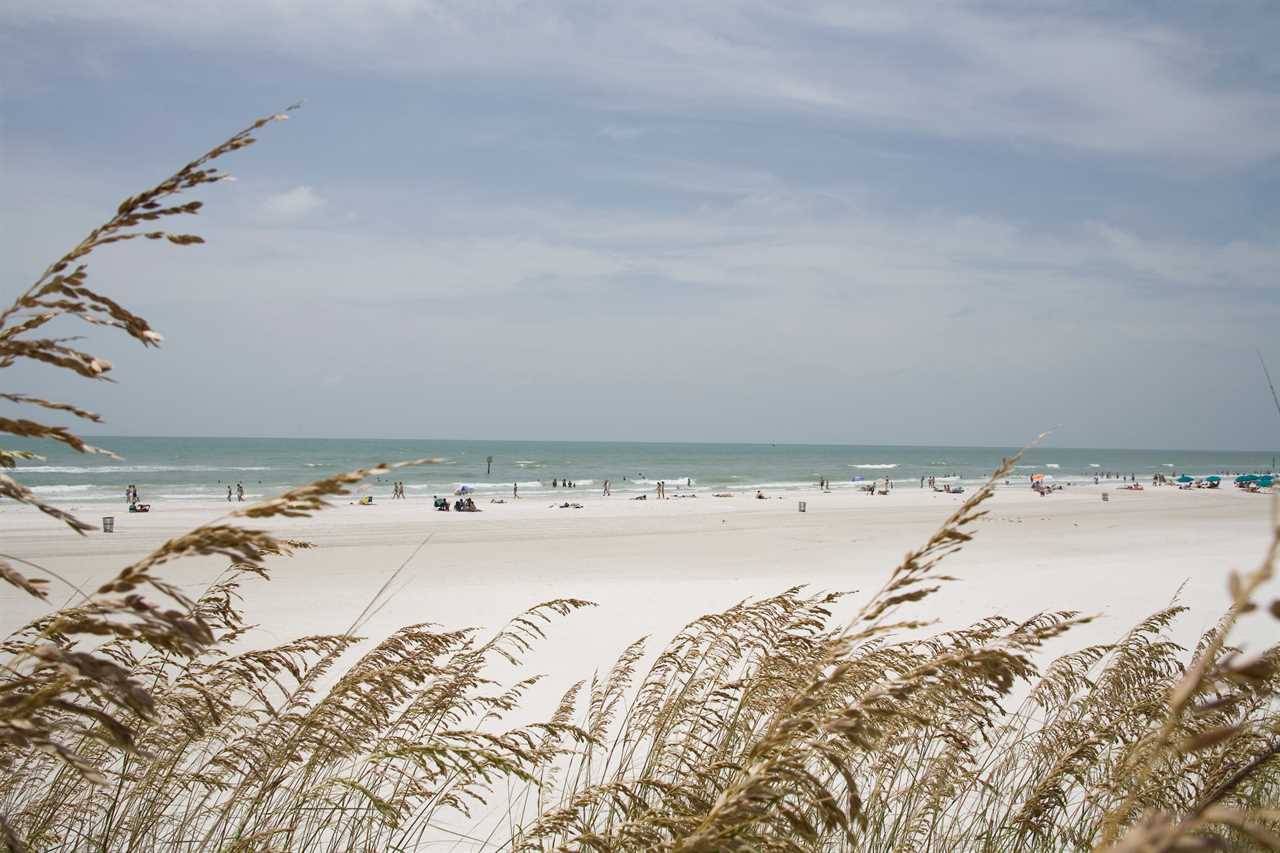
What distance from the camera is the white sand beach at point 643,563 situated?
14203 millimetres

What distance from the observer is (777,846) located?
1986mm

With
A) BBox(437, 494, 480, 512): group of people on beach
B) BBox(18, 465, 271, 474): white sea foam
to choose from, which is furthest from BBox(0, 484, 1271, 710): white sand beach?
BBox(18, 465, 271, 474): white sea foam

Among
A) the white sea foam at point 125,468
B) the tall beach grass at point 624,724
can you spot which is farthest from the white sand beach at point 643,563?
the white sea foam at point 125,468

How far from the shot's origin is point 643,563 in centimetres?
2300

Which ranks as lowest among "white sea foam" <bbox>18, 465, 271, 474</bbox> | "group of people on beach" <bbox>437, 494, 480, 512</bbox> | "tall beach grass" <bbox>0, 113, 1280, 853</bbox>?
"group of people on beach" <bbox>437, 494, 480, 512</bbox>

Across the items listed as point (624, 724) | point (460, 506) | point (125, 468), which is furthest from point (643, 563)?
point (125, 468)

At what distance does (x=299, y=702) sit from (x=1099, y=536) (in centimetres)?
3175

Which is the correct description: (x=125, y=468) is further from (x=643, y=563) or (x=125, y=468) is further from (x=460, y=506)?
(x=643, y=563)

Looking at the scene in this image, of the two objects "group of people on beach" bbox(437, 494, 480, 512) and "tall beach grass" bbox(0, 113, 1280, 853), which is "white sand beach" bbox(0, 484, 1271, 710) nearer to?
"group of people on beach" bbox(437, 494, 480, 512)

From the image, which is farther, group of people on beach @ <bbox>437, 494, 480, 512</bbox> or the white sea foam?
the white sea foam

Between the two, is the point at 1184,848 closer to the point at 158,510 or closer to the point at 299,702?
the point at 299,702

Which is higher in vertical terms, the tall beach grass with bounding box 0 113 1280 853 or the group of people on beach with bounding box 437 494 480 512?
the tall beach grass with bounding box 0 113 1280 853

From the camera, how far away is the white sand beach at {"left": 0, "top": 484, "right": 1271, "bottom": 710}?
1420 cm

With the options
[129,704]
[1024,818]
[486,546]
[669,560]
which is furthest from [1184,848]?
[486,546]
